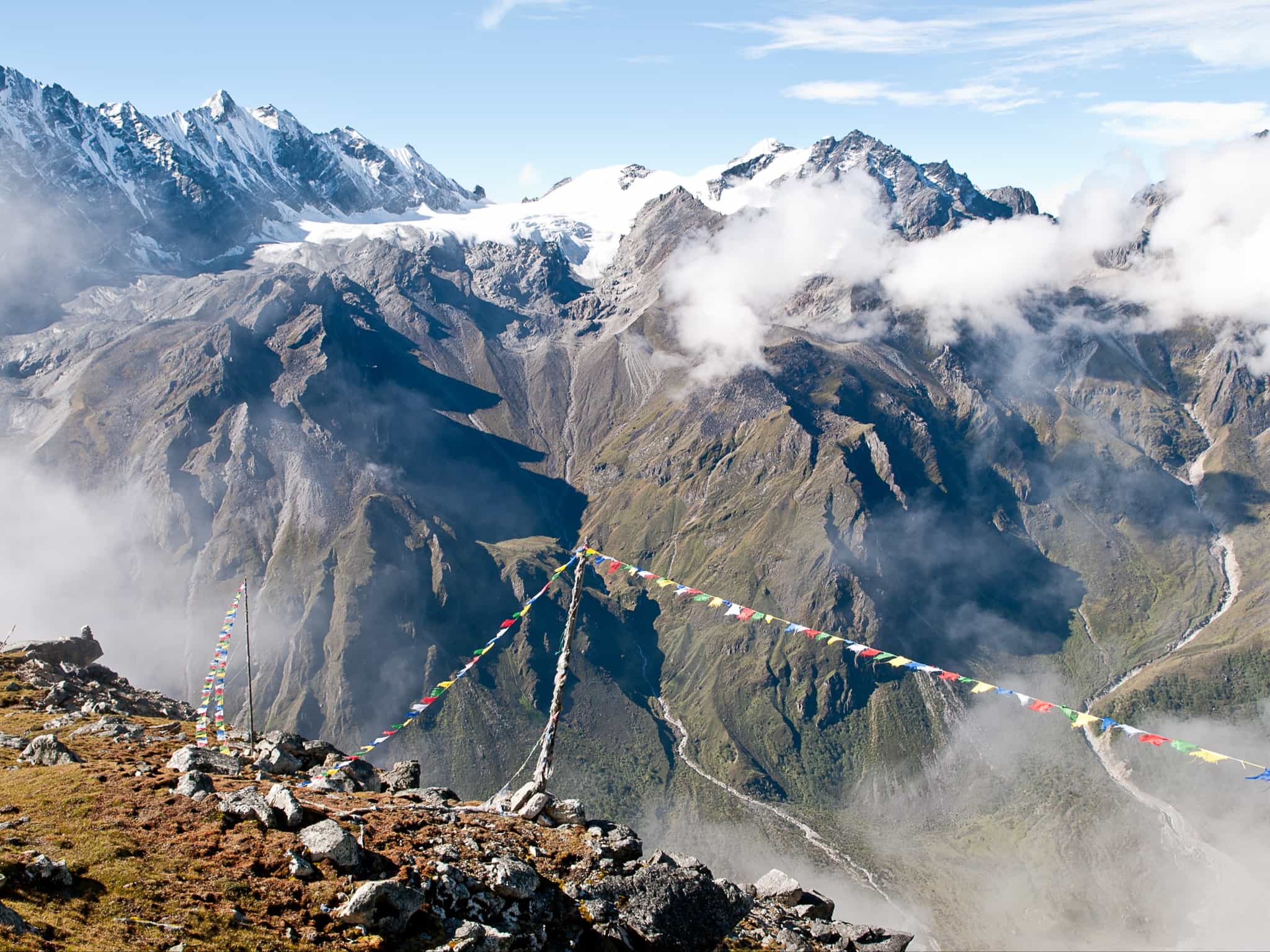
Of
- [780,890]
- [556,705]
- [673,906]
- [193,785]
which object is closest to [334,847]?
[193,785]

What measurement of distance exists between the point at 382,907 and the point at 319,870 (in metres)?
3.00

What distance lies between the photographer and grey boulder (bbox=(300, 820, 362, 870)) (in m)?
29.5

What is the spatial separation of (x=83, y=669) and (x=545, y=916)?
182 feet

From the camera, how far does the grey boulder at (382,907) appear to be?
1077 inches

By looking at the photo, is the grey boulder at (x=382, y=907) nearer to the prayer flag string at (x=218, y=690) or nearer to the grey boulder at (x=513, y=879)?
the grey boulder at (x=513, y=879)

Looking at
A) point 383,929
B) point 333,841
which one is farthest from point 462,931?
point 333,841

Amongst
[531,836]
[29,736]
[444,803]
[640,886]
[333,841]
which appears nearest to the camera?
[333,841]

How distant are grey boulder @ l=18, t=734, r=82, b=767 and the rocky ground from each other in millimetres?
100

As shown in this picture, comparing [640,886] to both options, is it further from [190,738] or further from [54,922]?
[190,738]

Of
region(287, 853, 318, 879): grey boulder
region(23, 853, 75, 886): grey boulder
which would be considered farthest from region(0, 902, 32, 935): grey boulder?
region(287, 853, 318, 879): grey boulder

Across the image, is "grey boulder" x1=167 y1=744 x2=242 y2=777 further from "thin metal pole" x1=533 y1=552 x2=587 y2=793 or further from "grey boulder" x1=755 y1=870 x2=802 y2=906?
"grey boulder" x1=755 y1=870 x2=802 y2=906

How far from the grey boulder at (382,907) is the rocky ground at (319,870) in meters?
0.05

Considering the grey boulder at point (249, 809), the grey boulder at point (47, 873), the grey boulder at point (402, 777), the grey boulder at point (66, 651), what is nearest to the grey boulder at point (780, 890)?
the grey boulder at point (402, 777)

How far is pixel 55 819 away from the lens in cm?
3058
